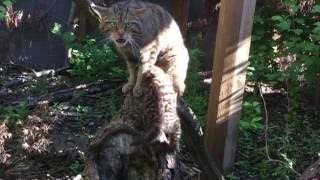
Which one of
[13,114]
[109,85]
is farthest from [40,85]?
[13,114]

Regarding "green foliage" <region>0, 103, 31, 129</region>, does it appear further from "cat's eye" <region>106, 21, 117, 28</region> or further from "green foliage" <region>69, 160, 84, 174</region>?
"cat's eye" <region>106, 21, 117, 28</region>

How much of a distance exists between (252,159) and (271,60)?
4.00 feet

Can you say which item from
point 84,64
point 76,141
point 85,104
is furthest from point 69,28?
point 76,141

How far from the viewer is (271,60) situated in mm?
5672

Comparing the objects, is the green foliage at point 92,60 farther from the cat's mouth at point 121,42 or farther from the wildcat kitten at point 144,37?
the cat's mouth at point 121,42

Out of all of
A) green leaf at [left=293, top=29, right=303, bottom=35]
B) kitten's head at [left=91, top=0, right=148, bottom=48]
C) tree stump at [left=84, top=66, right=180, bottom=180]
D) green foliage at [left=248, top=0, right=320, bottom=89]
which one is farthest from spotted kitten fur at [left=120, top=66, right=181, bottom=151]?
green leaf at [left=293, top=29, right=303, bottom=35]

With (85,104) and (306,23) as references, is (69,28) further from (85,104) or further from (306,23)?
(306,23)

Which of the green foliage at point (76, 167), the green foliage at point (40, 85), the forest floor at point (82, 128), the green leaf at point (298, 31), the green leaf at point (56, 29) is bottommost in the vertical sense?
the green foliage at point (76, 167)

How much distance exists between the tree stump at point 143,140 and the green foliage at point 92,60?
2.80 meters

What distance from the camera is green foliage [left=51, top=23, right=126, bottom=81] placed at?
21.1ft

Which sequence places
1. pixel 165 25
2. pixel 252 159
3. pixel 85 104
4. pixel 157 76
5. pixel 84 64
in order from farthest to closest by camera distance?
pixel 84 64 < pixel 85 104 < pixel 252 159 < pixel 165 25 < pixel 157 76

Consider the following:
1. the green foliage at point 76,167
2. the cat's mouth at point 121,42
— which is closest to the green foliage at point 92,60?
the green foliage at point 76,167

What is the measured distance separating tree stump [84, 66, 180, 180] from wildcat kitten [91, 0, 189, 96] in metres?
0.47

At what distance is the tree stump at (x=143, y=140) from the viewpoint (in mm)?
3363
